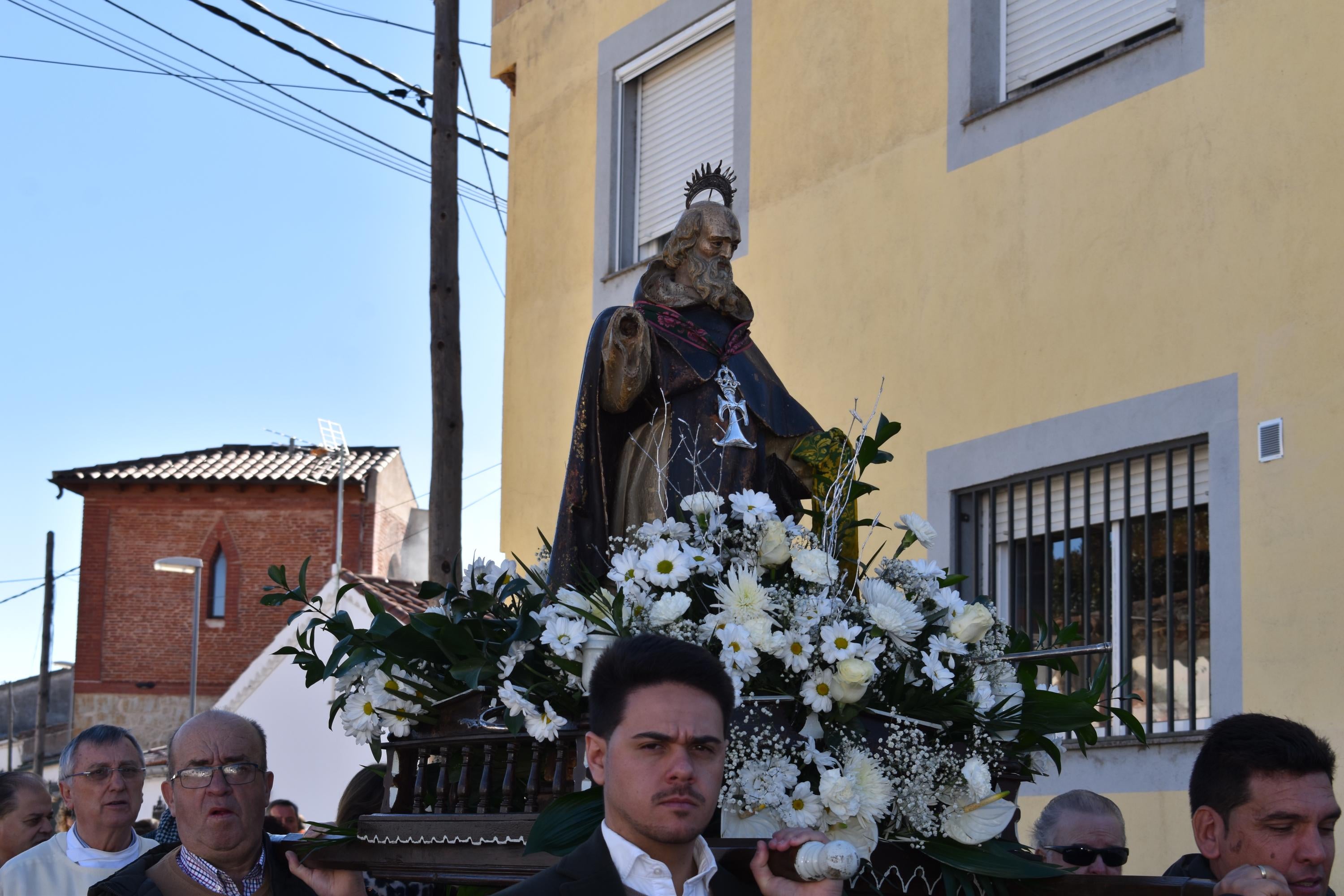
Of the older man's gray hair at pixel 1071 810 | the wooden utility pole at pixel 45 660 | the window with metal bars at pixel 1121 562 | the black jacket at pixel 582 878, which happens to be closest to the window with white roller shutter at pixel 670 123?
the window with metal bars at pixel 1121 562

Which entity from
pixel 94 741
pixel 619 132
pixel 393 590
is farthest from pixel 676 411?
pixel 393 590

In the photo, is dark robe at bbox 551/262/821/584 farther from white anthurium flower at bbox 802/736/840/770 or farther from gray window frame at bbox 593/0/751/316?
gray window frame at bbox 593/0/751/316

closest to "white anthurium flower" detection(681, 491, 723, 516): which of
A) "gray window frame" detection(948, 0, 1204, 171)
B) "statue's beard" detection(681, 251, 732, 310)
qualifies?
"statue's beard" detection(681, 251, 732, 310)

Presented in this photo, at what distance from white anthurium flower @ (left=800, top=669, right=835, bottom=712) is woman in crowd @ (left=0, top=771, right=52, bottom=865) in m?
3.69

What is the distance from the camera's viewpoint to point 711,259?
478cm

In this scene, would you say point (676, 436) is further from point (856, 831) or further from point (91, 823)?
point (91, 823)

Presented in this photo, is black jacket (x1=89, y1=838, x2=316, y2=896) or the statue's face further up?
the statue's face

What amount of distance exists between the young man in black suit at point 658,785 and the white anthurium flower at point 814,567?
0.66 meters

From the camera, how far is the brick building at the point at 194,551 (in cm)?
3900

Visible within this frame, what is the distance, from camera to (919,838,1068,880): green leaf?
3203 mm

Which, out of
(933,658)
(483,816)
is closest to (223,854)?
(483,816)

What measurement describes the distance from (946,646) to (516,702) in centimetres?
87

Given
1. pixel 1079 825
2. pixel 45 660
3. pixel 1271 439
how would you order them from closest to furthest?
pixel 1079 825
pixel 1271 439
pixel 45 660

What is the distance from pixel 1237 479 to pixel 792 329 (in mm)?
3147
